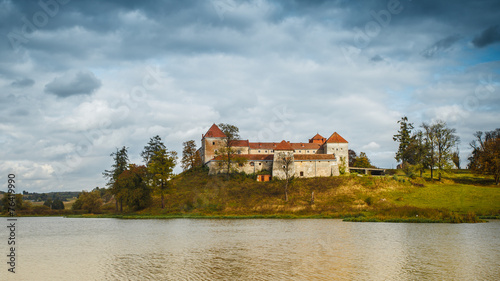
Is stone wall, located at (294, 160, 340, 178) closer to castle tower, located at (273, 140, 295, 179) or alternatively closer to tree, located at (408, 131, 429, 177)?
castle tower, located at (273, 140, 295, 179)

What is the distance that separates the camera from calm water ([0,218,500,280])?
17484mm

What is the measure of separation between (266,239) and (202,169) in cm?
5770

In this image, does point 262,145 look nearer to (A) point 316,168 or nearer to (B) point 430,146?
(A) point 316,168

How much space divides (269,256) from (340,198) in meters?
41.5

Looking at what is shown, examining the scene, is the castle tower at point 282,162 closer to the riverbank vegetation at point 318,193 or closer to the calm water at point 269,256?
the riverbank vegetation at point 318,193

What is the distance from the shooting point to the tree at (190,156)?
90500mm

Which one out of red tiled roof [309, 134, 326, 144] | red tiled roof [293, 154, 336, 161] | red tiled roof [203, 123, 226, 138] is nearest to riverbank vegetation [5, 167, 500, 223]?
red tiled roof [293, 154, 336, 161]

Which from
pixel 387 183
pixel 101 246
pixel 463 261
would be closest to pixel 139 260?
pixel 101 246

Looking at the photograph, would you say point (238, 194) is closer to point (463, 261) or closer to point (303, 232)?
point (303, 232)

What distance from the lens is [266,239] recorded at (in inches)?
1177

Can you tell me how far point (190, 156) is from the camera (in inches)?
3570

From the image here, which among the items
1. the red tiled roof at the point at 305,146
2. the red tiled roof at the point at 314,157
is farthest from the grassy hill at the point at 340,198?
the red tiled roof at the point at 305,146

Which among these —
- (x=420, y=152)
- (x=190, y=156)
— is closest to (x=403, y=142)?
(x=420, y=152)

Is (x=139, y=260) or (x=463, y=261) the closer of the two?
(x=463, y=261)
